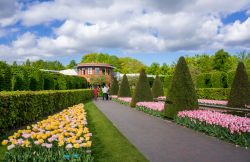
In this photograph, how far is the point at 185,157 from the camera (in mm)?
7051

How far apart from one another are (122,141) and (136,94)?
14460mm

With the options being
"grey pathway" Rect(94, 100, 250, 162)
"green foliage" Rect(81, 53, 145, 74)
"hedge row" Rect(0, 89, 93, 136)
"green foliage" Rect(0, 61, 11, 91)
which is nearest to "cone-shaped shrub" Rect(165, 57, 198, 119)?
"grey pathway" Rect(94, 100, 250, 162)

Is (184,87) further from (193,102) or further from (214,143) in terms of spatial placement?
(214,143)

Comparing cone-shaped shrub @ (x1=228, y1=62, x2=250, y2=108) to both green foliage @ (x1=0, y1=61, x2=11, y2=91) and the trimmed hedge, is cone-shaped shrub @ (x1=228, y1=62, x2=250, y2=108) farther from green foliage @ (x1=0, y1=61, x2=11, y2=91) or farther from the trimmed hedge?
the trimmed hedge

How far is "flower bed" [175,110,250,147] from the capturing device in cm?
886

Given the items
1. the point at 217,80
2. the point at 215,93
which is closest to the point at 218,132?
the point at 215,93

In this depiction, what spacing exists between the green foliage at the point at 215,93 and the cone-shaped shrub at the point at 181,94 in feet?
50.1

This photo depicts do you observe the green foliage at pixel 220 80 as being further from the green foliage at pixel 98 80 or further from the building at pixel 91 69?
the building at pixel 91 69

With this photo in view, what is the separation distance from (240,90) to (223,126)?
799cm

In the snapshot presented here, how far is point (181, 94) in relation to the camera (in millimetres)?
14094

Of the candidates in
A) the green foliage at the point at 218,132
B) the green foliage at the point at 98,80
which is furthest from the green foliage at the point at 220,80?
the green foliage at the point at 98,80

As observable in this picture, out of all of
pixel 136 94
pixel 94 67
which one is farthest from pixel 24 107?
pixel 94 67

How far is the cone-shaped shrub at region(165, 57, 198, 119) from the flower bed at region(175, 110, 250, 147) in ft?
4.25

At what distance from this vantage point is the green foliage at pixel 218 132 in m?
8.76
